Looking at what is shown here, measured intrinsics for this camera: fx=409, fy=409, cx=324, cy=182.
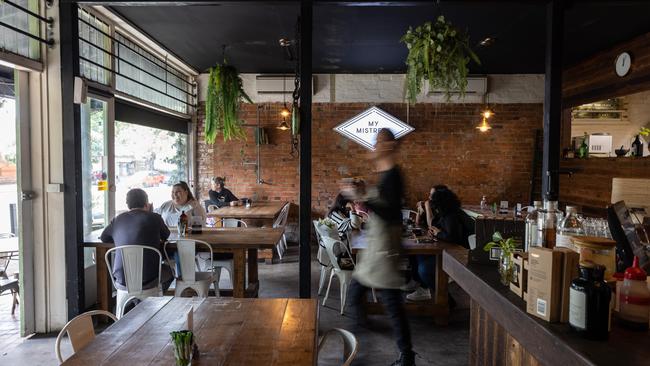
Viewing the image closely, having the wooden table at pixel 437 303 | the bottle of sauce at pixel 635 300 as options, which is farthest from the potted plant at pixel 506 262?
the wooden table at pixel 437 303

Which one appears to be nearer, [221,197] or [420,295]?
[420,295]

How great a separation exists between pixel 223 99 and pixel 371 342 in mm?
3219

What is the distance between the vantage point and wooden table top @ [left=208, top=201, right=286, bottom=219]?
5.73 m

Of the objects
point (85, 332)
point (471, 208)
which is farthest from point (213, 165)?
point (85, 332)

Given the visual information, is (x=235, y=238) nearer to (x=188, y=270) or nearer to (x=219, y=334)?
(x=188, y=270)

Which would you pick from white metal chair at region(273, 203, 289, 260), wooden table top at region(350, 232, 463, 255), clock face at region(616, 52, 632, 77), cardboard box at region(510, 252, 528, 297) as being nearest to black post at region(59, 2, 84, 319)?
wooden table top at region(350, 232, 463, 255)

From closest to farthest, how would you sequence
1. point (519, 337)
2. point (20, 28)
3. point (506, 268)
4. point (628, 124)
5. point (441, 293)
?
point (519, 337)
point (506, 268)
point (20, 28)
point (441, 293)
point (628, 124)

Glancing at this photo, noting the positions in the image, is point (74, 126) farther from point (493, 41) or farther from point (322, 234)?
point (493, 41)

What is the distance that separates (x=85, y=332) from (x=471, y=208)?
19.2 feet

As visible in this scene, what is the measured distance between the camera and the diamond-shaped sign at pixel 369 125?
7.12 meters

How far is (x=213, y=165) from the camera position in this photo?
733 cm

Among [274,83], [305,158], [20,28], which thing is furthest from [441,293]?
[274,83]

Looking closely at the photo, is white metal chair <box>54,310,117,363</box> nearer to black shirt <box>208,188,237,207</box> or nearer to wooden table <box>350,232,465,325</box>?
wooden table <box>350,232,465,325</box>

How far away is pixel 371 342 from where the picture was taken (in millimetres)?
3498
